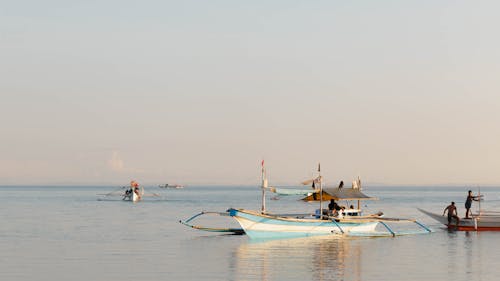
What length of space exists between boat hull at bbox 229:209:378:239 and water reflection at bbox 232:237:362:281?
2.20 feet

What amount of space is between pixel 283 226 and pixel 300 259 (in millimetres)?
9989

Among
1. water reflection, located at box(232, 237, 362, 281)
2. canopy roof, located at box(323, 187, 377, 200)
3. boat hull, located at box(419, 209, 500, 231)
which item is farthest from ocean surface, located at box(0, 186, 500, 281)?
canopy roof, located at box(323, 187, 377, 200)

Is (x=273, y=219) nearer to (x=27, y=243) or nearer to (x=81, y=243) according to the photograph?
(x=81, y=243)

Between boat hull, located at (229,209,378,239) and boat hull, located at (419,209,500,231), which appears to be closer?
boat hull, located at (229,209,378,239)

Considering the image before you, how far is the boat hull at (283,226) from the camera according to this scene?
155 feet

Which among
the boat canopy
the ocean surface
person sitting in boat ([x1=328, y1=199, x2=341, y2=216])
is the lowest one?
the ocean surface

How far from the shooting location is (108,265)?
35562 mm

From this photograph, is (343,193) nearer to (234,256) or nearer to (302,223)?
(302,223)

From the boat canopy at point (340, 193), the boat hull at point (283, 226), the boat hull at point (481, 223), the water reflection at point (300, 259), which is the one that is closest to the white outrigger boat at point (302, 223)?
the boat hull at point (283, 226)

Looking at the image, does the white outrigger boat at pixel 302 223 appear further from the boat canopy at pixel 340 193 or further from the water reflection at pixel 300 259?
the water reflection at pixel 300 259

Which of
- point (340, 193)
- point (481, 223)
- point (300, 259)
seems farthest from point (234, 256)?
point (481, 223)

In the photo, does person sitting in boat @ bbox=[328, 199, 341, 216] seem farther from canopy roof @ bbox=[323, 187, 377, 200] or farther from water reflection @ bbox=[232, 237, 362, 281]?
canopy roof @ bbox=[323, 187, 377, 200]

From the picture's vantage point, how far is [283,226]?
4812cm

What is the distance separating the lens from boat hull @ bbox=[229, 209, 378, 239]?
4716 centimetres
